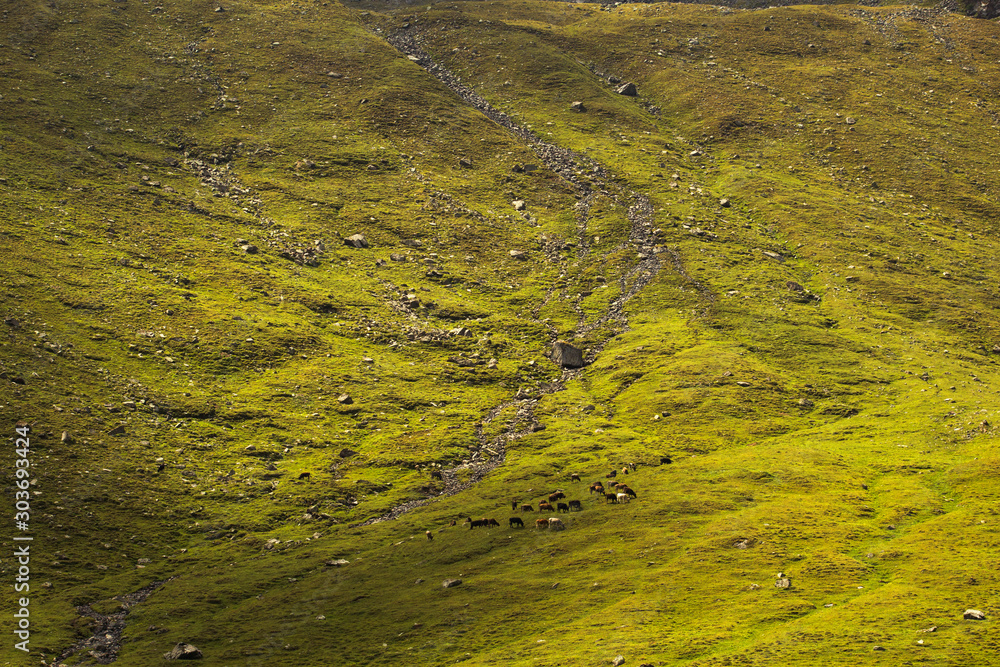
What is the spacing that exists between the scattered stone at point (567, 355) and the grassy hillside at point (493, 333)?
148cm

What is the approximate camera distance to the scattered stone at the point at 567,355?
3083 inches

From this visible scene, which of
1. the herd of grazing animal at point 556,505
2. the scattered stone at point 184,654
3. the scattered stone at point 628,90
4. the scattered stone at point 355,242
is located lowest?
the scattered stone at point 184,654

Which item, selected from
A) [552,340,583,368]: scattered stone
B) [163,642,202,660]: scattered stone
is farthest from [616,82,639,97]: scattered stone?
[163,642,202,660]: scattered stone

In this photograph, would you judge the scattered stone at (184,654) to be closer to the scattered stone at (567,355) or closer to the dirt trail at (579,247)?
the dirt trail at (579,247)

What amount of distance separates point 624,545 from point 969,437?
3300 cm

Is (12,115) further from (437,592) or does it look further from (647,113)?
(647,113)

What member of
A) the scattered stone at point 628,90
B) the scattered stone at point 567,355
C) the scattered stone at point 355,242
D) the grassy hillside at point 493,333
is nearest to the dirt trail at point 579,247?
the grassy hillside at point 493,333

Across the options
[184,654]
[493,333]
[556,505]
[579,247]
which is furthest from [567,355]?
[184,654]

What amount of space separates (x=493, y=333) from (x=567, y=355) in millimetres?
8841

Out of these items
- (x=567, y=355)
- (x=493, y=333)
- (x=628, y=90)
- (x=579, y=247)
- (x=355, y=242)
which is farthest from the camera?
(x=628, y=90)

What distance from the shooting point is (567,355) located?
78.7 meters

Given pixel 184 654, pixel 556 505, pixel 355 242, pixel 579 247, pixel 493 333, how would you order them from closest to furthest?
pixel 184 654 < pixel 556 505 < pixel 493 333 < pixel 355 242 < pixel 579 247

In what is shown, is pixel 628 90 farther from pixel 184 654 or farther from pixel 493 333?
pixel 184 654

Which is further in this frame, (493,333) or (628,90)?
(628,90)
